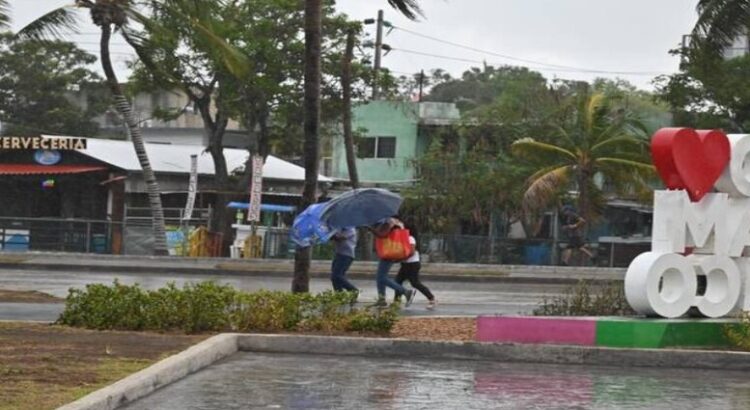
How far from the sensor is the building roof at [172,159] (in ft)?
137

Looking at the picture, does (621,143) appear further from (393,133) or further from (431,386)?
(431,386)

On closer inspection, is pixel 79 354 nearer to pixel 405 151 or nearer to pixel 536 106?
pixel 536 106

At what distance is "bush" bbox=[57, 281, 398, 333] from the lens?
1370 cm

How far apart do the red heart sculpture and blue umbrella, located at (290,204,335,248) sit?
4.65 metres

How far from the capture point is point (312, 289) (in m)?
25.1

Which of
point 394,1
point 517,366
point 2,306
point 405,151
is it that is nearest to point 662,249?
point 517,366

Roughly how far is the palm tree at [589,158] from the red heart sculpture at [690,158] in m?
22.2

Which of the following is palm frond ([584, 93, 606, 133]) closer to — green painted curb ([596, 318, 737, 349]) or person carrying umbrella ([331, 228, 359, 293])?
person carrying umbrella ([331, 228, 359, 293])

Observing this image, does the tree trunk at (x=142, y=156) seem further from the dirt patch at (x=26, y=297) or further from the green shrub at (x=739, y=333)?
the green shrub at (x=739, y=333)

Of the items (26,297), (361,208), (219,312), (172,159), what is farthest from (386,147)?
(219,312)

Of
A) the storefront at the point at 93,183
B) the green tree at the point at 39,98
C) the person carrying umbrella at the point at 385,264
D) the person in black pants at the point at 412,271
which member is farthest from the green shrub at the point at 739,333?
the green tree at the point at 39,98

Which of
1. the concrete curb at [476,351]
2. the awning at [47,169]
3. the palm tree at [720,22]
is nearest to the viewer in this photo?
the concrete curb at [476,351]

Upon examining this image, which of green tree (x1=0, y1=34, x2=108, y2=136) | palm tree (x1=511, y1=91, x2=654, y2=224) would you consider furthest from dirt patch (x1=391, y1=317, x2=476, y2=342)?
green tree (x1=0, y1=34, x2=108, y2=136)

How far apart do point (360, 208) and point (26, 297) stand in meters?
6.13
